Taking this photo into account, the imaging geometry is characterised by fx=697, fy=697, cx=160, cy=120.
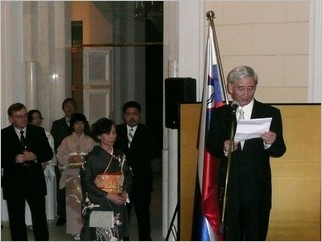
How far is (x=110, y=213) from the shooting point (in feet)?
17.1

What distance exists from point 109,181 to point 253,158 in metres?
1.17

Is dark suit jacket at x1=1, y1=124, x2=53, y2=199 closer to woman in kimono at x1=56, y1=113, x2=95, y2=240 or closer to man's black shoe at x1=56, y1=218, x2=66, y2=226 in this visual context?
woman in kimono at x1=56, y1=113, x2=95, y2=240

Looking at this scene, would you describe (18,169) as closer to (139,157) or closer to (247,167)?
(139,157)

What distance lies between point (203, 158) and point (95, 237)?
3.29ft

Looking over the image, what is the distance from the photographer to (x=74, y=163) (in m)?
7.24

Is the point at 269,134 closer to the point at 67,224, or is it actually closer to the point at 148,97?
the point at 67,224

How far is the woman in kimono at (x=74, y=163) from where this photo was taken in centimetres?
725

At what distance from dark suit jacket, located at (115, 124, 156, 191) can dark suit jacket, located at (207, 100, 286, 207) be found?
194cm

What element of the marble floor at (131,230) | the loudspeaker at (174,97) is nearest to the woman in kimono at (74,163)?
the marble floor at (131,230)

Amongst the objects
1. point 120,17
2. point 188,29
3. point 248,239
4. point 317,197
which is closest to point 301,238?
point 317,197

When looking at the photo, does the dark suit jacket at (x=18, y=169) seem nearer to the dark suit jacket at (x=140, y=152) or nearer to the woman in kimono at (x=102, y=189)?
the dark suit jacket at (x=140, y=152)

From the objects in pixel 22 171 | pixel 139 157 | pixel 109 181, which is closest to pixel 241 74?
pixel 109 181

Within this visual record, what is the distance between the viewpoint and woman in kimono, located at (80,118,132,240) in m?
5.21

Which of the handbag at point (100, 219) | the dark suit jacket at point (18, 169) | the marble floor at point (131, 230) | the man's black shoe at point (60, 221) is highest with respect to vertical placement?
the dark suit jacket at point (18, 169)
